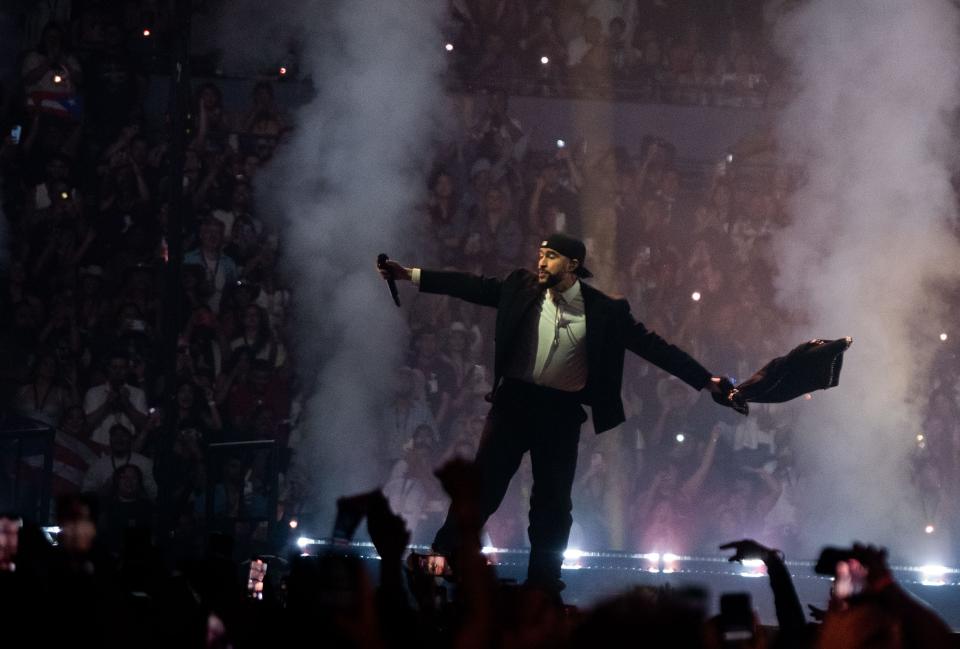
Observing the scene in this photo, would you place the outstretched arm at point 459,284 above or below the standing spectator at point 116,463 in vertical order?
above

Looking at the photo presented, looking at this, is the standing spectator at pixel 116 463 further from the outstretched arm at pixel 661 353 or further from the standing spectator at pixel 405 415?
the outstretched arm at pixel 661 353

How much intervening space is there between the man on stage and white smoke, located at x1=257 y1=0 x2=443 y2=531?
6304 millimetres

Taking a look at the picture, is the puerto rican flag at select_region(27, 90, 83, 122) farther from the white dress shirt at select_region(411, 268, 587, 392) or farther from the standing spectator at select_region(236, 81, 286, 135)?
the white dress shirt at select_region(411, 268, 587, 392)

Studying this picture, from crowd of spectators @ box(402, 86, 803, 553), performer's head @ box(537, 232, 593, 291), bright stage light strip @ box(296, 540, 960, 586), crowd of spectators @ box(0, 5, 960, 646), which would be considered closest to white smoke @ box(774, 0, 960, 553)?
crowd of spectators @ box(0, 5, 960, 646)

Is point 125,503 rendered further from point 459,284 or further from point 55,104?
point 459,284

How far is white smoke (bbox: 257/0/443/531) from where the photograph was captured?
1355 centimetres

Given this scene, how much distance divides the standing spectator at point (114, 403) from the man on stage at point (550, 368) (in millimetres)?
5961

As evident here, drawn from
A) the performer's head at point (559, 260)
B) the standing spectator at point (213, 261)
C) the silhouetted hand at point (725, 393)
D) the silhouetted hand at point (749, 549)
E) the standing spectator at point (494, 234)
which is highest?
the standing spectator at point (494, 234)

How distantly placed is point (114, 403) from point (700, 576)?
5497 millimetres

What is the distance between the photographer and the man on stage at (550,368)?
22.8 ft

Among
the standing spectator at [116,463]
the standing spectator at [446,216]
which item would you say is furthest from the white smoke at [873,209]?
the standing spectator at [116,463]

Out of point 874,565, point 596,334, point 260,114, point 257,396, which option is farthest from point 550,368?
point 260,114

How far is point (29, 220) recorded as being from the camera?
511 inches

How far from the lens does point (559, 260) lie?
7.12 metres
